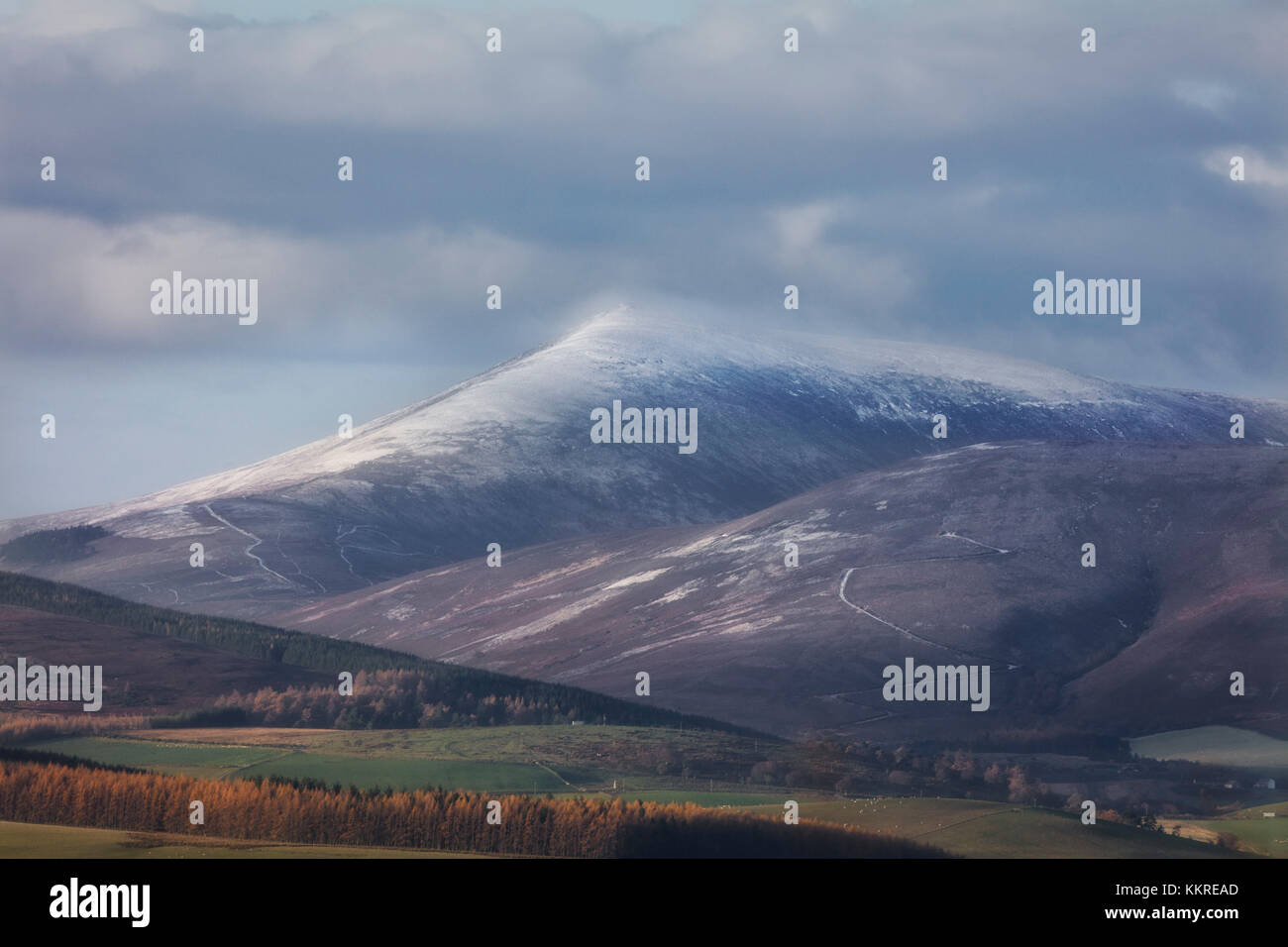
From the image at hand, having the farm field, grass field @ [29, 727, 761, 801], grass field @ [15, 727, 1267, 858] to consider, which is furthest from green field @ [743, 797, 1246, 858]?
grass field @ [29, 727, 761, 801]

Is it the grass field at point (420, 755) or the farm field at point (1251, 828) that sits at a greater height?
the grass field at point (420, 755)

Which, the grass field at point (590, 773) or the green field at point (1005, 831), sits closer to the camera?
the green field at point (1005, 831)

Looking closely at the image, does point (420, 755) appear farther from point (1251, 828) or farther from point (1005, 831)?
point (1251, 828)

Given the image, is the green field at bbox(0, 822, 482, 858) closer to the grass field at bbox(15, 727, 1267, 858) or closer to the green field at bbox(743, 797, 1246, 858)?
the grass field at bbox(15, 727, 1267, 858)

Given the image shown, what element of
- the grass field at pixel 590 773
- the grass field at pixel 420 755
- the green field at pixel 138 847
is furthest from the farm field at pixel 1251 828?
the green field at pixel 138 847

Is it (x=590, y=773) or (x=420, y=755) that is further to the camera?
(x=420, y=755)

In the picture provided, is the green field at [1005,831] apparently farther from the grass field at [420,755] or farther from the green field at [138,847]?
the green field at [138,847]

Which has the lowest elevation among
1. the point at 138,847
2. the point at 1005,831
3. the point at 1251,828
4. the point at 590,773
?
the point at 1251,828

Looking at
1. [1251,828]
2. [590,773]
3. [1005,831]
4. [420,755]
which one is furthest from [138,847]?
[1251,828]
